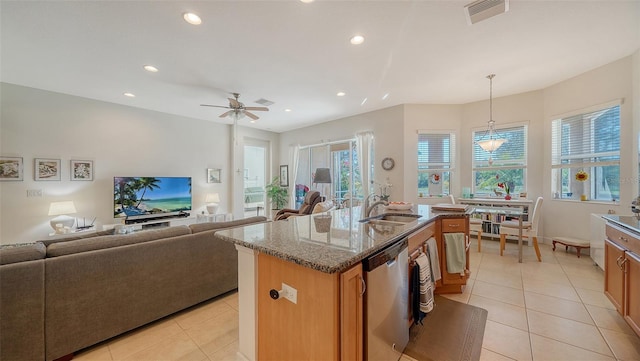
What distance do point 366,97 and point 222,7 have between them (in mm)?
2982

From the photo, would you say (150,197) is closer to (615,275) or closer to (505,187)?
(615,275)

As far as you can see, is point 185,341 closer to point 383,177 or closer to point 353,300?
point 353,300

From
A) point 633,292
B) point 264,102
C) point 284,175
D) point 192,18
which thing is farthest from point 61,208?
point 633,292

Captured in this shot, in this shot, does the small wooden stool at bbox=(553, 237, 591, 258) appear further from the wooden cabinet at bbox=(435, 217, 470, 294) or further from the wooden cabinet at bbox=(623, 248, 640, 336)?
the wooden cabinet at bbox=(435, 217, 470, 294)

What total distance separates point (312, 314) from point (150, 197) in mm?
5177

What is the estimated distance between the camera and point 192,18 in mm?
2326

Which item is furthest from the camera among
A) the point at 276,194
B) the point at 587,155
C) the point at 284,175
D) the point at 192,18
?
the point at 284,175

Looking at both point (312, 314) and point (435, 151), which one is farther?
point (435, 151)

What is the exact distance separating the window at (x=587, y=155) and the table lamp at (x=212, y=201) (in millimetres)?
7006

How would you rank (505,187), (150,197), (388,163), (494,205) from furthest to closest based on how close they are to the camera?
(388,163), (150,197), (505,187), (494,205)

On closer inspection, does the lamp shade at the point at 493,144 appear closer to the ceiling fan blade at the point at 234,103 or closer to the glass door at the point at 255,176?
the ceiling fan blade at the point at 234,103

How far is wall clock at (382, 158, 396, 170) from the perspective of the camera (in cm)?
519

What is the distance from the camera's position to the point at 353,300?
1.17 m

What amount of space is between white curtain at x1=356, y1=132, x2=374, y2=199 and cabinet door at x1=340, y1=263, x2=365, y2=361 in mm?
4488
